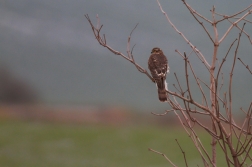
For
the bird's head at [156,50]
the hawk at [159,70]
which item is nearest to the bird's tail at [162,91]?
the hawk at [159,70]

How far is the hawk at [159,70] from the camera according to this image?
8.23 ft

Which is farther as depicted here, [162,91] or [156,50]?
[156,50]

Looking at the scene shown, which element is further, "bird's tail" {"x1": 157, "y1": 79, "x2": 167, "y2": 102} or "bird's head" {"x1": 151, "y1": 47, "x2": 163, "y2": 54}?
"bird's head" {"x1": 151, "y1": 47, "x2": 163, "y2": 54}

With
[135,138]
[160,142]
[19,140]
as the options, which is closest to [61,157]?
[19,140]

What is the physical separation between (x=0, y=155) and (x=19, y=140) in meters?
0.25

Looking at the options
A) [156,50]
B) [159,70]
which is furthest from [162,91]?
[156,50]

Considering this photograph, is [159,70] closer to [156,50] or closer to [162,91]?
[162,91]

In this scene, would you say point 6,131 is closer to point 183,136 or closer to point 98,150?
point 98,150

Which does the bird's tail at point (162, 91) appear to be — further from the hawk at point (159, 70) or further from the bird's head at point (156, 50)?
the bird's head at point (156, 50)

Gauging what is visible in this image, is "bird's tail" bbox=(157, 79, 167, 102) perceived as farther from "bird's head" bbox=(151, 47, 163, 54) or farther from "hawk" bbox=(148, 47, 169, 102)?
"bird's head" bbox=(151, 47, 163, 54)

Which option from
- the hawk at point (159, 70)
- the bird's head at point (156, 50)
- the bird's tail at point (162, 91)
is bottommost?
the bird's tail at point (162, 91)

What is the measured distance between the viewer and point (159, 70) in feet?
8.95

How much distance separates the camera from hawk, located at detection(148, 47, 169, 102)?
2.51 metres

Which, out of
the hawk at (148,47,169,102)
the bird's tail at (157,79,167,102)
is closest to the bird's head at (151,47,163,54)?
the hawk at (148,47,169,102)
